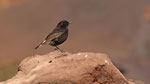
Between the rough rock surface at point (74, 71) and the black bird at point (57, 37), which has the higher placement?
the black bird at point (57, 37)

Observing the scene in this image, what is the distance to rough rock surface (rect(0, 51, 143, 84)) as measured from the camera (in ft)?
33.2

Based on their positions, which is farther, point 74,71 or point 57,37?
point 57,37

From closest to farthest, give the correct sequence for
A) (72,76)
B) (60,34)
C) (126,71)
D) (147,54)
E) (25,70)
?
1. (72,76)
2. (25,70)
3. (60,34)
4. (126,71)
5. (147,54)

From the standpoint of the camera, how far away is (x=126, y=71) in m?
24.8

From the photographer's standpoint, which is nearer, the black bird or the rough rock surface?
the rough rock surface

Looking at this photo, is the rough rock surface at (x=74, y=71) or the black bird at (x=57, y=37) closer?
the rough rock surface at (x=74, y=71)

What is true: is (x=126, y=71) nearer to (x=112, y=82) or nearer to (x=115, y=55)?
(x=115, y=55)

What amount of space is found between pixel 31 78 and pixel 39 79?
0.76 ft

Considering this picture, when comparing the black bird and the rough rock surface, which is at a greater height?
the black bird

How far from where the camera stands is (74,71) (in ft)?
33.4

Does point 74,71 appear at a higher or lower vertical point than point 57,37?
lower

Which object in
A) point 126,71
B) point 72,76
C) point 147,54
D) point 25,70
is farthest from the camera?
point 147,54

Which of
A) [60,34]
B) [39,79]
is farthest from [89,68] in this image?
[60,34]

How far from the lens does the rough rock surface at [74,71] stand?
10.1 m
